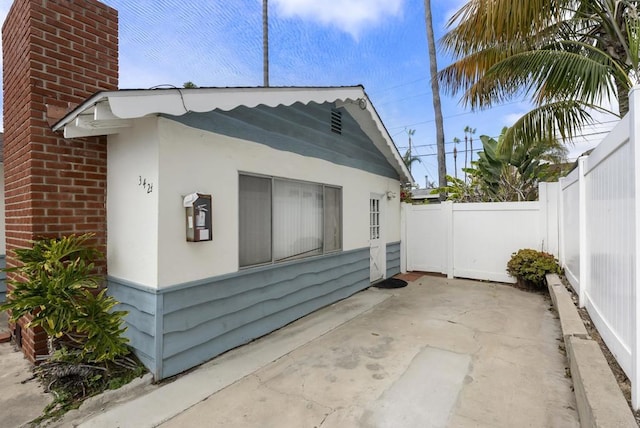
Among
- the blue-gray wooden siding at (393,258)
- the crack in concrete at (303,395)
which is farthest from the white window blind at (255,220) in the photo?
the blue-gray wooden siding at (393,258)

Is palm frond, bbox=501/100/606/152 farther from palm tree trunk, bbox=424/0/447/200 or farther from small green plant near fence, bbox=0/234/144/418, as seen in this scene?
small green plant near fence, bbox=0/234/144/418

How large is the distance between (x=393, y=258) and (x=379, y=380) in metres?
5.65

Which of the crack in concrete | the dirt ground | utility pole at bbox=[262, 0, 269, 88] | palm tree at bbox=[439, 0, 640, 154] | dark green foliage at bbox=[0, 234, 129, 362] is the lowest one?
the crack in concrete

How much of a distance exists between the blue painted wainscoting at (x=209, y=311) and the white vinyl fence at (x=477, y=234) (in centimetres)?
451

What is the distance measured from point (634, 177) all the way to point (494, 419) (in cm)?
214

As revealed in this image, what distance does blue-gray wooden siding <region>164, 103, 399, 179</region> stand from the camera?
13.4ft

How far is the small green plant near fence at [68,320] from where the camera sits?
298 cm

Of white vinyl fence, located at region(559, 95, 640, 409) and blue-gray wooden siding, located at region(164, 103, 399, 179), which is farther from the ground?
blue-gray wooden siding, located at region(164, 103, 399, 179)

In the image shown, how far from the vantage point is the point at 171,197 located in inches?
138

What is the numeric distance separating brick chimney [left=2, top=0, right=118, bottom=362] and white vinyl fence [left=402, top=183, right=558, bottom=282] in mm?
7486

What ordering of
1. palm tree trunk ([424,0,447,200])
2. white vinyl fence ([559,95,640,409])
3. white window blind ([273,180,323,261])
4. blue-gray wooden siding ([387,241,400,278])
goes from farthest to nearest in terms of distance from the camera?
palm tree trunk ([424,0,447,200]) → blue-gray wooden siding ([387,241,400,278]) → white window blind ([273,180,323,261]) → white vinyl fence ([559,95,640,409])

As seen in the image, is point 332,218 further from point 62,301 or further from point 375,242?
point 62,301

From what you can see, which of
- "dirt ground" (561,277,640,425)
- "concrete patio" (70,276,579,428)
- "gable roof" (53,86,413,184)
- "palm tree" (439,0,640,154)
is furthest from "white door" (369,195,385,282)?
"dirt ground" (561,277,640,425)

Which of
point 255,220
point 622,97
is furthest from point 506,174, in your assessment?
point 255,220
